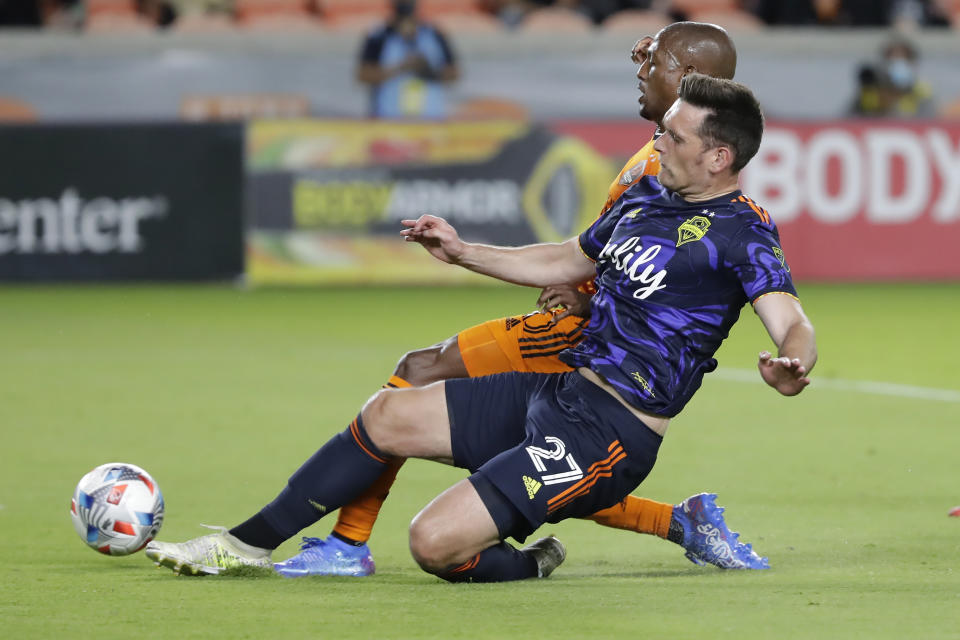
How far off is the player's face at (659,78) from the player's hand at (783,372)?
4.72ft

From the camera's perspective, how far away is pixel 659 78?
18.2 ft

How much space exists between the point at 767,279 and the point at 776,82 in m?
15.2

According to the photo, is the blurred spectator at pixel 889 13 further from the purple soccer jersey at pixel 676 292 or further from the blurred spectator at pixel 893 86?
the purple soccer jersey at pixel 676 292

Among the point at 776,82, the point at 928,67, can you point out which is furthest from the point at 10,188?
the point at 928,67

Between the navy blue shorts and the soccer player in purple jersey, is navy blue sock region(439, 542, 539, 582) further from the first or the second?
the navy blue shorts

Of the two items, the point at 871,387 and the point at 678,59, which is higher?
the point at 678,59

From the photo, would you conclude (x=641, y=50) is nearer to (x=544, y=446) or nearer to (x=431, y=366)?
(x=431, y=366)

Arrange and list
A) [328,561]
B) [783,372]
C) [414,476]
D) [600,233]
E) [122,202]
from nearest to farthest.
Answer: [783,372]
[328,561]
[600,233]
[414,476]
[122,202]

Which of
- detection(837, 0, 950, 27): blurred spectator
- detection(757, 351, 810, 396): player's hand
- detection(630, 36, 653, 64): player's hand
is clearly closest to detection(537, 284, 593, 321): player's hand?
detection(630, 36, 653, 64): player's hand

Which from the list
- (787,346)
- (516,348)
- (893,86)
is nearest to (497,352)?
(516,348)

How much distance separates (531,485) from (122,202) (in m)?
11.4

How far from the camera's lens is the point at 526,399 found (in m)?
5.20

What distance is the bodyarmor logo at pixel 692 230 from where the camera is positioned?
16.2 ft

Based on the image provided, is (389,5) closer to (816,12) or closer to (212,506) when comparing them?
(816,12)
